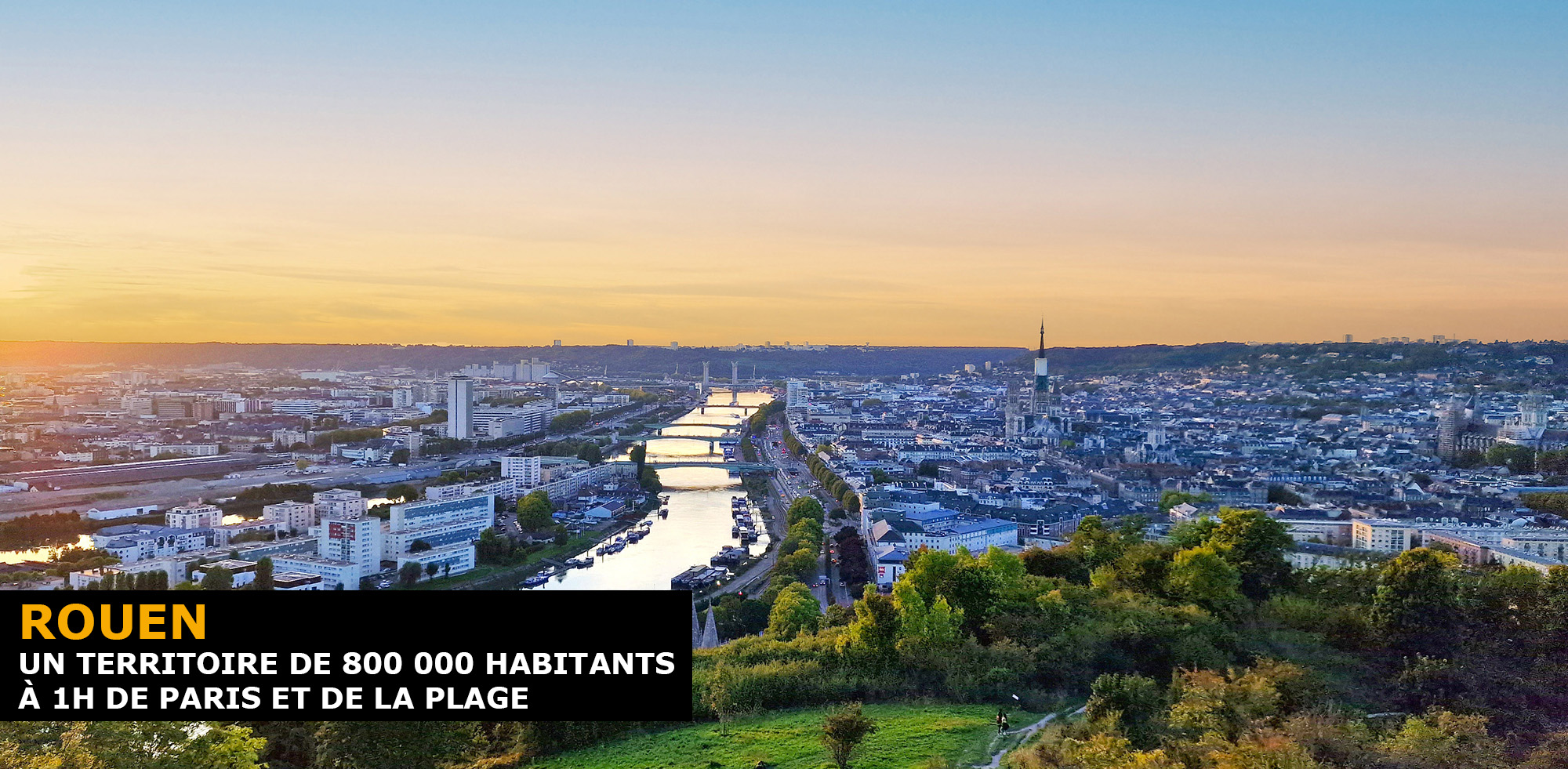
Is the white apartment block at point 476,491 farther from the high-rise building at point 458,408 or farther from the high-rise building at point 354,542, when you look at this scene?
the high-rise building at point 458,408

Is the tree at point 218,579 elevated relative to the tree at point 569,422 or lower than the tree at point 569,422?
→ elevated

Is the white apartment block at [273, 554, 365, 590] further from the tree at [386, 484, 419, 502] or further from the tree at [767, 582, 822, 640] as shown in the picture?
the tree at [386, 484, 419, 502]

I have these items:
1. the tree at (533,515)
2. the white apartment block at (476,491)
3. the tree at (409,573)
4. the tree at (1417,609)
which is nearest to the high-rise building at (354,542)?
the tree at (409,573)

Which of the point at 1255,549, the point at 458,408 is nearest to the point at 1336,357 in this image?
the point at 458,408

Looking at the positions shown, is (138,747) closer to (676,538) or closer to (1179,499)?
(676,538)

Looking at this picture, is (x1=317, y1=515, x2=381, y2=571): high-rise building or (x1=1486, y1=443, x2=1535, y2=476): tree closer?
(x1=317, y1=515, x2=381, y2=571): high-rise building

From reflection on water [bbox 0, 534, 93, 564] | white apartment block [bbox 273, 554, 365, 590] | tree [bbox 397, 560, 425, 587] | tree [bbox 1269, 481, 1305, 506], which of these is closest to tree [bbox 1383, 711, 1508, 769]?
white apartment block [bbox 273, 554, 365, 590]

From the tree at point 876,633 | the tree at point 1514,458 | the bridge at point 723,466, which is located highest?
the tree at point 876,633
